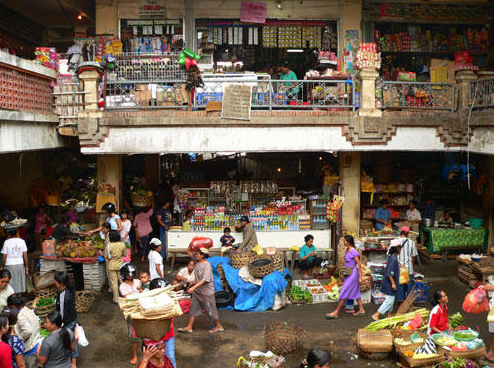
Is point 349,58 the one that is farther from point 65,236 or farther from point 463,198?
point 65,236

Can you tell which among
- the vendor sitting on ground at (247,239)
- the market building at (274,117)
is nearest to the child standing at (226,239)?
the vendor sitting on ground at (247,239)

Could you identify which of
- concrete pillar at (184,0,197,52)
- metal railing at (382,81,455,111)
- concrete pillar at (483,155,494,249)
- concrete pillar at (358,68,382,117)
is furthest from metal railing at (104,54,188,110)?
concrete pillar at (483,155,494,249)

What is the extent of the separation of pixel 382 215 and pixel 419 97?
3418 mm

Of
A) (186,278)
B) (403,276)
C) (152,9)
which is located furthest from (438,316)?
(152,9)

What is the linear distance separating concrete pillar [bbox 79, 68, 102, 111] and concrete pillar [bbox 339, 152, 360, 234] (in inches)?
Answer: 257

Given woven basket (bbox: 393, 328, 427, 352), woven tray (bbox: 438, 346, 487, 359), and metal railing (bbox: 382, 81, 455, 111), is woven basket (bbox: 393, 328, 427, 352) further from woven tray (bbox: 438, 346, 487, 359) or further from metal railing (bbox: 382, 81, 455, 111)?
metal railing (bbox: 382, 81, 455, 111)

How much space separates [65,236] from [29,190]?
165 inches

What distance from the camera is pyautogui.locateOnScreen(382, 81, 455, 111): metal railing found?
12.2 m

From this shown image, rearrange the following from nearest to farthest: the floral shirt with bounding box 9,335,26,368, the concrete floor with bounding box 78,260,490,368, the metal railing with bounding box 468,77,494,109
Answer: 1. the floral shirt with bounding box 9,335,26,368
2. the concrete floor with bounding box 78,260,490,368
3. the metal railing with bounding box 468,77,494,109

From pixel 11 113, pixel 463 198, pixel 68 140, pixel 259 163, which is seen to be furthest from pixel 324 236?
pixel 11 113

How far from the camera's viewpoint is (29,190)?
15.0 m

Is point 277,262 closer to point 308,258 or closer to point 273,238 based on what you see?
point 308,258

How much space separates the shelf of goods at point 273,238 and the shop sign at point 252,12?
640 centimetres

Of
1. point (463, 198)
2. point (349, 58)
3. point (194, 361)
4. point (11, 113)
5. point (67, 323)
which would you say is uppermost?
point (349, 58)
